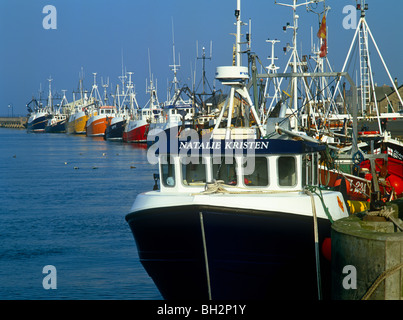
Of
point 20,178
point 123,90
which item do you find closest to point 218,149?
point 20,178

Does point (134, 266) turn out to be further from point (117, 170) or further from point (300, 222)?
point (117, 170)

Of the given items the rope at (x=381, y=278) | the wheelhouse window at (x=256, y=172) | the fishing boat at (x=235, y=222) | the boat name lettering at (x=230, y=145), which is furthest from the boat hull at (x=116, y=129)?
the rope at (x=381, y=278)

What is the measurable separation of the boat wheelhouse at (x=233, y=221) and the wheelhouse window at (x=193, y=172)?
0.02 m

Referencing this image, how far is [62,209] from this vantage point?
109ft

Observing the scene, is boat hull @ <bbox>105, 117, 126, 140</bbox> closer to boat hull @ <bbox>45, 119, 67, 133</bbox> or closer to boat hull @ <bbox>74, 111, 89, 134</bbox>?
boat hull @ <bbox>74, 111, 89, 134</bbox>

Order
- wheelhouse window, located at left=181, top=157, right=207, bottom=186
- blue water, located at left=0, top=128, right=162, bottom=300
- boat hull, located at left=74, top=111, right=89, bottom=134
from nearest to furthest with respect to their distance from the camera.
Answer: wheelhouse window, located at left=181, top=157, right=207, bottom=186
blue water, located at left=0, top=128, right=162, bottom=300
boat hull, located at left=74, top=111, right=89, bottom=134

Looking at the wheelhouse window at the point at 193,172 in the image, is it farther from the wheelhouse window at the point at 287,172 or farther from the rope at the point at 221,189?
the wheelhouse window at the point at 287,172

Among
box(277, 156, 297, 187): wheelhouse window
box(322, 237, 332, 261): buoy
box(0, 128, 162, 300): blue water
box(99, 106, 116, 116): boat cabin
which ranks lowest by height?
box(0, 128, 162, 300): blue water

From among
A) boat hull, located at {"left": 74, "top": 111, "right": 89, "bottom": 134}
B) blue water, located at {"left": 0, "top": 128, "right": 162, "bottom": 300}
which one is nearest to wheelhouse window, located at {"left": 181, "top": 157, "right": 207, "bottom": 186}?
blue water, located at {"left": 0, "top": 128, "right": 162, "bottom": 300}

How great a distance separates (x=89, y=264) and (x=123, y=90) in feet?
347

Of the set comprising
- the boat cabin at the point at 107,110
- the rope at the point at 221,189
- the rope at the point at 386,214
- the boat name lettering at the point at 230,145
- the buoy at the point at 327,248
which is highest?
the boat cabin at the point at 107,110

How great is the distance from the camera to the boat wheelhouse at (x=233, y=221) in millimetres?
13992

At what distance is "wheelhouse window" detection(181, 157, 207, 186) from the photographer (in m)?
15.1

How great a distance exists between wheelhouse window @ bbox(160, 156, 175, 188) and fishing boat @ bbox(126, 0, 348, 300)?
0.02 meters
